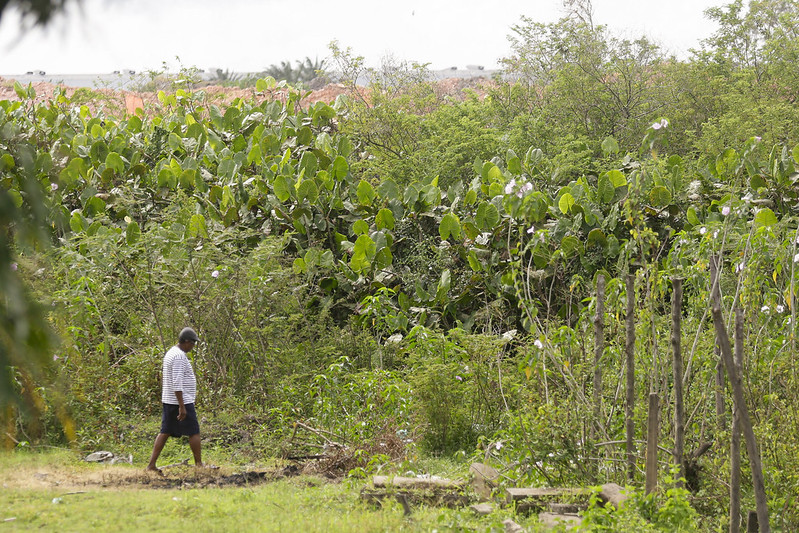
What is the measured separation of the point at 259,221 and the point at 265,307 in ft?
7.72

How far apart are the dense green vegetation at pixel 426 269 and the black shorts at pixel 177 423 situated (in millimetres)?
584

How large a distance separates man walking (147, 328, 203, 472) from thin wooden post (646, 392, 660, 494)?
3.65m

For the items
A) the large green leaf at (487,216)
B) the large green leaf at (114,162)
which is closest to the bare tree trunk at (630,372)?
the large green leaf at (487,216)

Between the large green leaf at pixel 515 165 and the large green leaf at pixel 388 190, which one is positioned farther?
the large green leaf at pixel 388 190

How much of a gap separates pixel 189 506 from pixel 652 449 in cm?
253

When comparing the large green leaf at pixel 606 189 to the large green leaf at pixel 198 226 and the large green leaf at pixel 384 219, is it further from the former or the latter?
the large green leaf at pixel 198 226

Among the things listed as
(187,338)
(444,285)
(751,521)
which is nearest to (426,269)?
(444,285)

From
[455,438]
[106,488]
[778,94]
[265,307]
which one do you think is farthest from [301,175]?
[778,94]

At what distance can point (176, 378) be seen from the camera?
20.7 feet

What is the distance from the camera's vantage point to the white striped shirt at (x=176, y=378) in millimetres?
6305

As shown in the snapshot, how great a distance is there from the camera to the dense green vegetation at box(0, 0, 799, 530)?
4504mm

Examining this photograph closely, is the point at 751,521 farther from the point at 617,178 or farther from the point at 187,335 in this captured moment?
the point at 617,178

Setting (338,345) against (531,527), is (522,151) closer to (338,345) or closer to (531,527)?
(338,345)

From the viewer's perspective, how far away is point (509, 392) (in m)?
6.39
